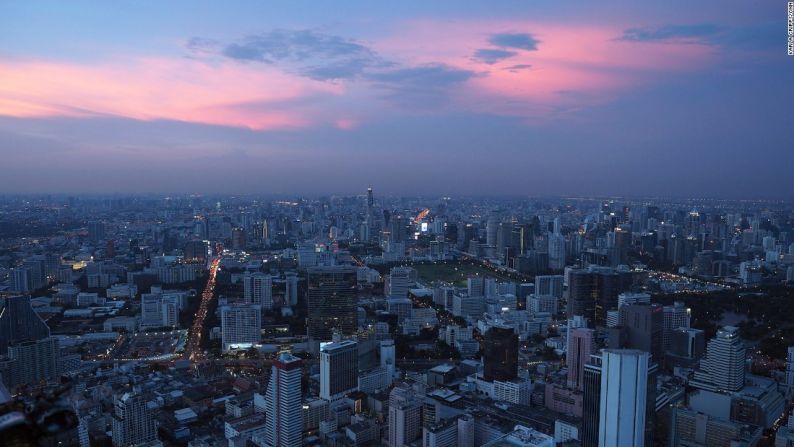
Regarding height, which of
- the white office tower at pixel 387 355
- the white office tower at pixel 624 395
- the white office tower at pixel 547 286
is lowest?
the white office tower at pixel 387 355

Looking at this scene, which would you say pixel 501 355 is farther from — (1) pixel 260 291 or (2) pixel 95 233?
(2) pixel 95 233

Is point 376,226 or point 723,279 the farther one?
point 376,226

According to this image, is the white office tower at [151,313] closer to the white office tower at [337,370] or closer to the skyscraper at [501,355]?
the white office tower at [337,370]

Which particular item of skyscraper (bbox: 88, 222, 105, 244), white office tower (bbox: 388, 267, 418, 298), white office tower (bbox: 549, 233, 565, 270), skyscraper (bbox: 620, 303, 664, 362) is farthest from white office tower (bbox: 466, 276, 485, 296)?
skyscraper (bbox: 88, 222, 105, 244)

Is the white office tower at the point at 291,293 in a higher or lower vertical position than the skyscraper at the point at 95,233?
lower

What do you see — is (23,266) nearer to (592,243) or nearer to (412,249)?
(412,249)

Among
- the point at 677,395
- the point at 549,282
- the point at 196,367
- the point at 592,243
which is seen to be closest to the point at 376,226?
the point at 592,243

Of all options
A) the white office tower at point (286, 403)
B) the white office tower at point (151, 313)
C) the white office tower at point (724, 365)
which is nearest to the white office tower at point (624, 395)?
the white office tower at point (286, 403)
